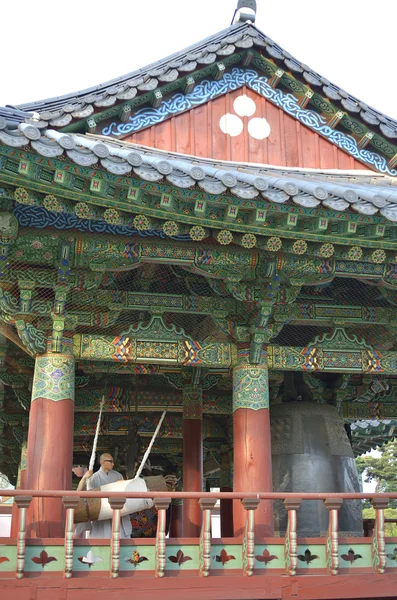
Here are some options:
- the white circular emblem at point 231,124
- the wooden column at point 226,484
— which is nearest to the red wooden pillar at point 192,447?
Answer: the wooden column at point 226,484

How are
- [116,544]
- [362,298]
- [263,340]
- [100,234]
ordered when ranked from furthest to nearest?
[362,298]
[263,340]
[100,234]
[116,544]

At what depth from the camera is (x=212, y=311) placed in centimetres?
820

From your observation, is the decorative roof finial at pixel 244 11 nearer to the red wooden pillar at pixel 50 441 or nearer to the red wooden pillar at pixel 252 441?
the red wooden pillar at pixel 252 441

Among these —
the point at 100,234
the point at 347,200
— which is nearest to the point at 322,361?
the point at 347,200

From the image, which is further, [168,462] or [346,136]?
[168,462]

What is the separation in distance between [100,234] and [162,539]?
3124mm

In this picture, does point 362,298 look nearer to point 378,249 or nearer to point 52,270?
point 378,249

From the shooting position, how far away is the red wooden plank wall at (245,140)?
9.86m

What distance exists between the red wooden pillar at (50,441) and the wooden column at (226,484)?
6.05m

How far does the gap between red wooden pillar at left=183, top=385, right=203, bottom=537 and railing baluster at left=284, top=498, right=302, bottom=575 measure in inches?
146

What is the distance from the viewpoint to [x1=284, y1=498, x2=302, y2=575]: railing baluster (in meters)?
6.62

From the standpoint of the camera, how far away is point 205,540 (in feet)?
21.0

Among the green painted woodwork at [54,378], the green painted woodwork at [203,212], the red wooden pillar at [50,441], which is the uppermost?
the green painted woodwork at [203,212]

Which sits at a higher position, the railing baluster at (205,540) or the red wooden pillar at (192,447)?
the red wooden pillar at (192,447)
